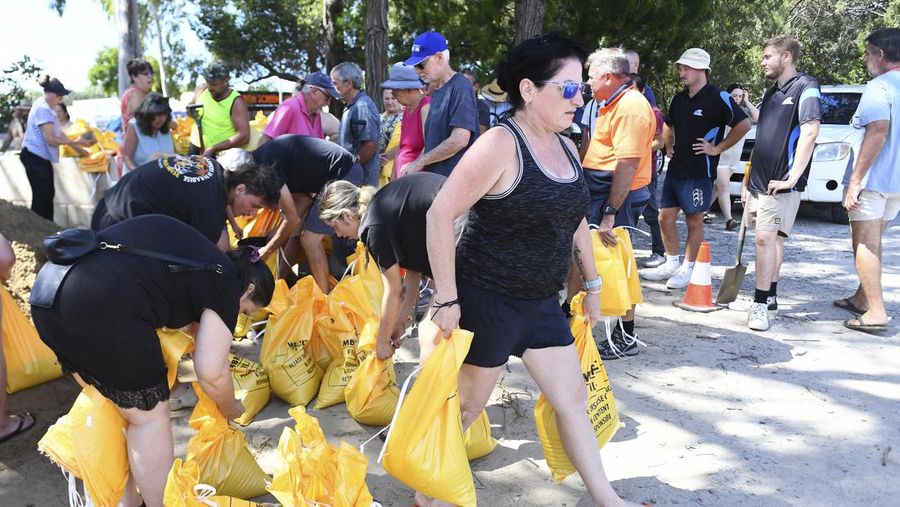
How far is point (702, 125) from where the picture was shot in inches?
224

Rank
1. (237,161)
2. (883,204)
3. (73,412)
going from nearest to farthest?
(73,412) < (237,161) < (883,204)

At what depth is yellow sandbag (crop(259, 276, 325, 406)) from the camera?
12.4 feet

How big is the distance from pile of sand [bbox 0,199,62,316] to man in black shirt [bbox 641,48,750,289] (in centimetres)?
469

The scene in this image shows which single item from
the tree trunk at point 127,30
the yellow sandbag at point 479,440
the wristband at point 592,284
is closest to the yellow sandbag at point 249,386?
the yellow sandbag at point 479,440

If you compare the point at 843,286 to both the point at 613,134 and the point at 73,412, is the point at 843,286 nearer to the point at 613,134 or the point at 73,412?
the point at 613,134

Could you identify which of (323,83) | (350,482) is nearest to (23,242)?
(323,83)

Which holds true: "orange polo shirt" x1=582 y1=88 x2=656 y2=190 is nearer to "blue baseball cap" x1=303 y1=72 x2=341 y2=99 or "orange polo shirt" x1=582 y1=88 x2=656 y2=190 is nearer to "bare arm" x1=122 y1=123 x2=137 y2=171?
"blue baseball cap" x1=303 y1=72 x2=341 y2=99

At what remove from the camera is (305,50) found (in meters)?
25.8

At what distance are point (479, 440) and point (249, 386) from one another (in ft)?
4.13

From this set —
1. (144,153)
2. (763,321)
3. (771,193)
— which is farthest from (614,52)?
(144,153)

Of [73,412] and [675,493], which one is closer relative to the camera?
[73,412]

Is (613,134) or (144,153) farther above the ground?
(613,134)

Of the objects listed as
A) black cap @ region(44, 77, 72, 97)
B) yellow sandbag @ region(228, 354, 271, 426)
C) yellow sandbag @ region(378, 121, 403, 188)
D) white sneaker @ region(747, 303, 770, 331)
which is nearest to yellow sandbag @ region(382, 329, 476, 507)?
yellow sandbag @ region(228, 354, 271, 426)

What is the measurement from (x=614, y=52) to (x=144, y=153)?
3.76 metres
